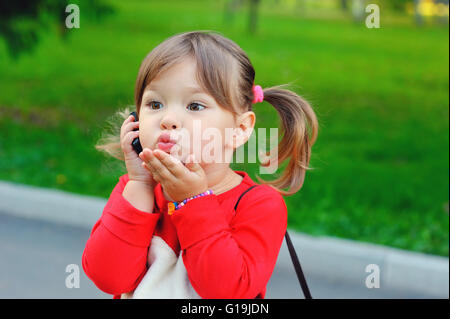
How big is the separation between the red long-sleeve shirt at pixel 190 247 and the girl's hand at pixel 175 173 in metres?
0.03

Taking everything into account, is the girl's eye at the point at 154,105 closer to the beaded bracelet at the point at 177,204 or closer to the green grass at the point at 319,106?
the beaded bracelet at the point at 177,204

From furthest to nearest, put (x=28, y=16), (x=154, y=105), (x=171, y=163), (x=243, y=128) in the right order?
1. (x=28, y=16)
2. (x=243, y=128)
3. (x=154, y=105)
4. (x=171, y=163)

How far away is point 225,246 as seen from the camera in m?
1.38

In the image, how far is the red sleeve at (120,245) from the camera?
4.72 ft

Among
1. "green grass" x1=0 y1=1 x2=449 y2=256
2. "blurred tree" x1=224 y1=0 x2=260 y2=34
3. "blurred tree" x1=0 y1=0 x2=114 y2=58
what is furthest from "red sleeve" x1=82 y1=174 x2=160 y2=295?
"blurred tree" x1=224 y1=0 x2=260 y2=34

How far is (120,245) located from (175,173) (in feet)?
0.75

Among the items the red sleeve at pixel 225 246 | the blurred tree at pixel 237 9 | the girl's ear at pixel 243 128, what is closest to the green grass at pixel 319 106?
the blurred tree at pixel 237 9

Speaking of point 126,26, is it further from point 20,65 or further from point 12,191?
point 12,191

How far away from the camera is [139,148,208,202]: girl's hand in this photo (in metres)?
1.36

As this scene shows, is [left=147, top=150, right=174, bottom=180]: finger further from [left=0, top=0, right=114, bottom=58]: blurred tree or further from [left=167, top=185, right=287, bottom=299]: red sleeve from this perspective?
[left=0, top=0, right=114, bottom=58]: blurred tree

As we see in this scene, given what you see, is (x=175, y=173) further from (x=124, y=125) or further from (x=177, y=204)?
(x=124, y=125)

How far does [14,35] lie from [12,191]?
6.75 feet

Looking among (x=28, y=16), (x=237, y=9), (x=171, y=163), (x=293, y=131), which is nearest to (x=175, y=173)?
(x=171, y=163)
